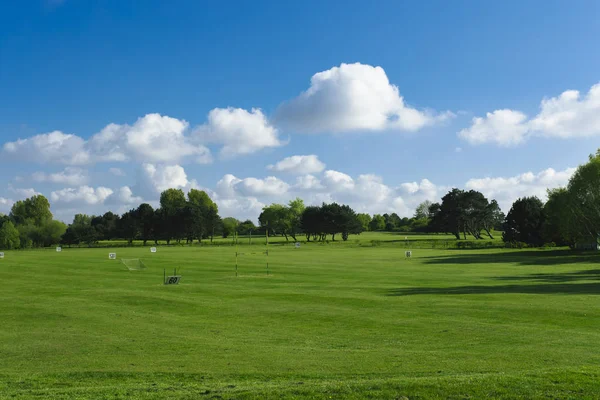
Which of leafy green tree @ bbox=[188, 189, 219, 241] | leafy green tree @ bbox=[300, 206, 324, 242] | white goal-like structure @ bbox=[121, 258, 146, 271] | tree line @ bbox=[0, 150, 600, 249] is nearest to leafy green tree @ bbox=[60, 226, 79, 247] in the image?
tree line @ bbox=[0, 150, 600, 249]

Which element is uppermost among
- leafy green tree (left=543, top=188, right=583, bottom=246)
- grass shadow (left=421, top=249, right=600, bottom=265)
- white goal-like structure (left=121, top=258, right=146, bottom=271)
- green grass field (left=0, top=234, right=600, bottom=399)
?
leafy green tree (left=543, top=188, right=583, bottom=246)

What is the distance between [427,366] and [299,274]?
119ft

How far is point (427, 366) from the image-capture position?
587 inches

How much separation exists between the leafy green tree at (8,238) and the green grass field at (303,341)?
116099mm

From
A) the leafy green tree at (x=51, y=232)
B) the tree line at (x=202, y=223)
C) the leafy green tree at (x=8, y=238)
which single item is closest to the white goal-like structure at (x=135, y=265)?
the tree line at (x=202, y=223)

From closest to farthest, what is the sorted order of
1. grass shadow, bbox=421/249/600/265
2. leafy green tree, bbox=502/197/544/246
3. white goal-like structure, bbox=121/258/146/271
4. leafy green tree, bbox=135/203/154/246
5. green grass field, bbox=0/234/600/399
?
green grass field, bbox=0/234/600/399 → white goal-like structure, bbox=121/258/146/271 → grass shadow, bbox=421/249/600/265 → leafy green tree, bbox=502/197/544/246 → leafy green tree, bbox=135/203/154/246

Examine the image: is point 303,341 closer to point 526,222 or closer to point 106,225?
point 526,222

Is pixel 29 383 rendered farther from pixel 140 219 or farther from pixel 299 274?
pixel 140 219

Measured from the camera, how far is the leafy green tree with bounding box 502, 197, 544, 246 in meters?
116

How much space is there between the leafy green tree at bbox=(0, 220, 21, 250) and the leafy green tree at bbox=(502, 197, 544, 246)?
410 feet

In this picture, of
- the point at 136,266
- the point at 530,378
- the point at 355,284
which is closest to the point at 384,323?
the point at 530,378

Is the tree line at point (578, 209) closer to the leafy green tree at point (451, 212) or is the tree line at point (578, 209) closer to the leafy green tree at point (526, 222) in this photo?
the leafy green tree at point (526, 222)

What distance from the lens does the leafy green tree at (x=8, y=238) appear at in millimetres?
139688

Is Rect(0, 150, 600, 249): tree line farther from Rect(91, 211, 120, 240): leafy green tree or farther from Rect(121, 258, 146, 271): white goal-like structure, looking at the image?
Rect(121, 258, 146, 271): white goal-like structure
